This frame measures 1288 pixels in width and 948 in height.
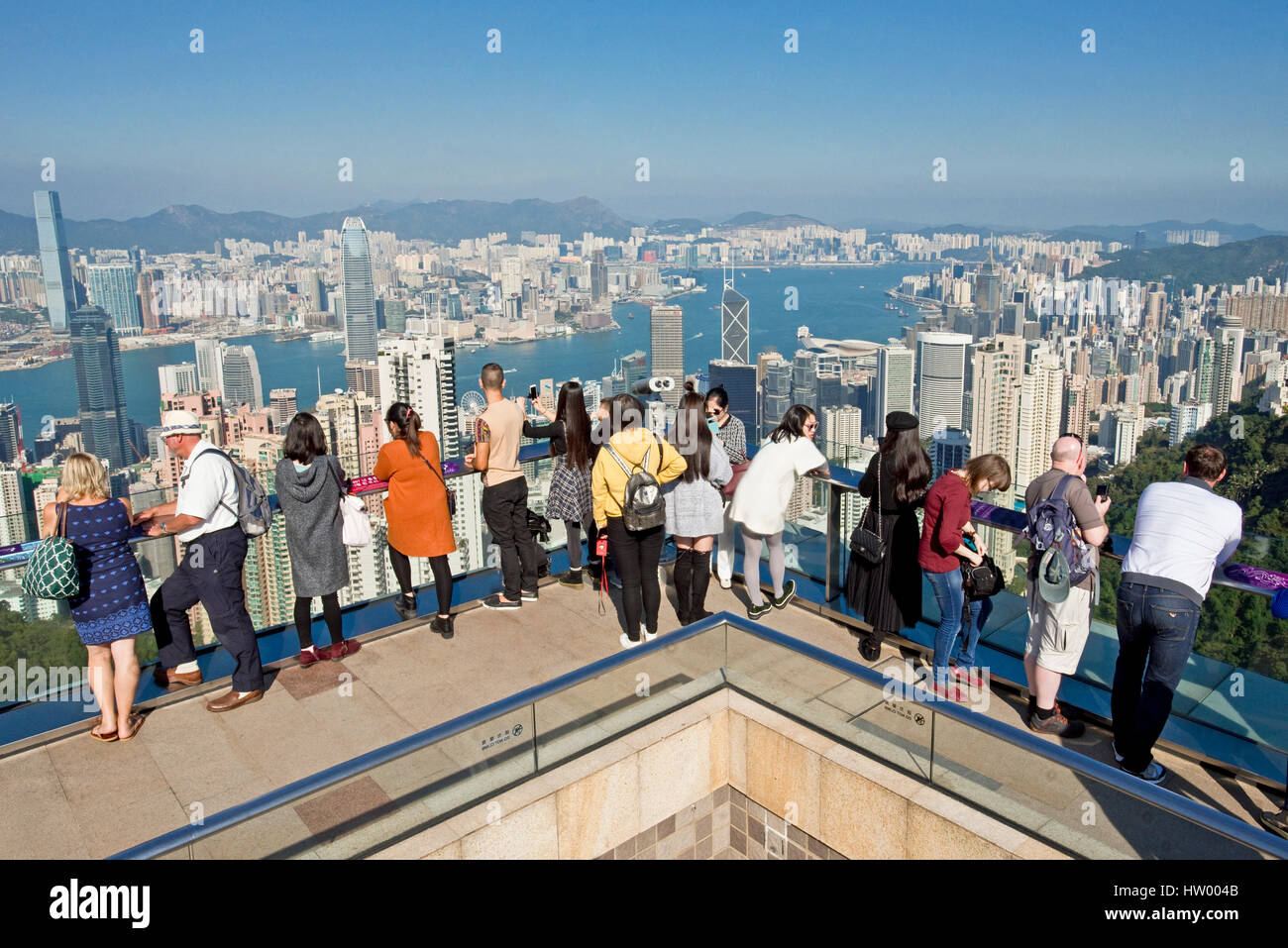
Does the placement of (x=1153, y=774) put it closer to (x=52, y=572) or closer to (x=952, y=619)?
(x=952, y=619)

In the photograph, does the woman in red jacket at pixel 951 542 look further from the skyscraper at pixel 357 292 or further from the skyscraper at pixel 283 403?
the skyscraper at pixel 357 292

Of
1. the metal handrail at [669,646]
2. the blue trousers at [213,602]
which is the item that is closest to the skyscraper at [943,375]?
the metal handrail at [669,646]

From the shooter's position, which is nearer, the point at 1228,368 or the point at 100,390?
the point at 100,390

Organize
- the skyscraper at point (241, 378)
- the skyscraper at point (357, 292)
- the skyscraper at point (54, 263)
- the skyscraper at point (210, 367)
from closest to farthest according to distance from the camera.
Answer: the skyscraper at point (241, 378), the skyscraper at point (210, 367), the skyscraper at point (54, 263), the skyscraper at point (357, 292)

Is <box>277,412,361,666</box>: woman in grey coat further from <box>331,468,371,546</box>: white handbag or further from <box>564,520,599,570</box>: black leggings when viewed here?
<box>564,520,599,570</box>: black leggings

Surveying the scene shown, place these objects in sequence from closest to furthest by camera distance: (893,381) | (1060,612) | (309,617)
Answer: (1060,612) < (309,617) < (893,381)

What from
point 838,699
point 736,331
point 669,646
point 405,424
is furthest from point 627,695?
point 736,331
